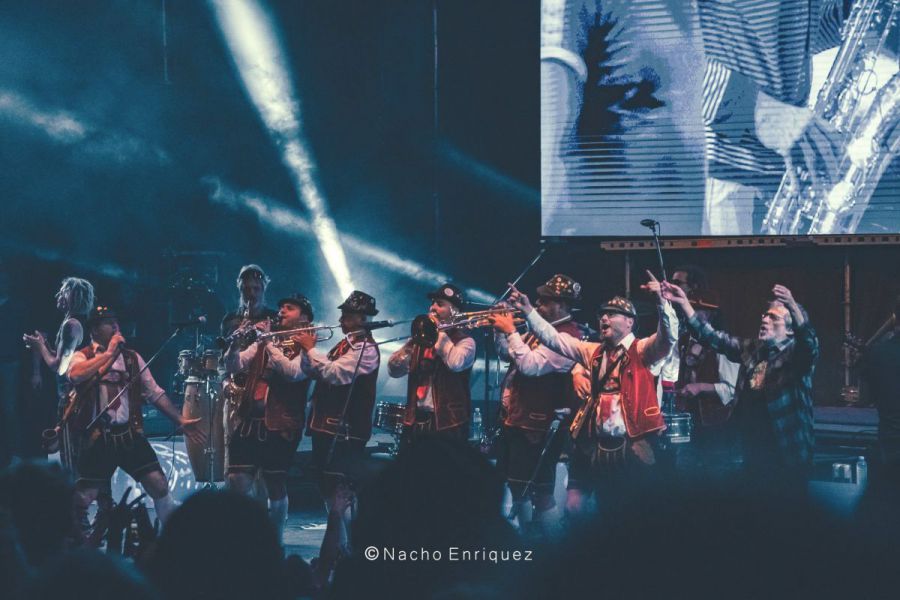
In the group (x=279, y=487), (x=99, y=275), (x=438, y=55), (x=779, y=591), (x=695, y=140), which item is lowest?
(x=279, y=487)

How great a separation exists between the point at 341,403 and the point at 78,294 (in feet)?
7.88

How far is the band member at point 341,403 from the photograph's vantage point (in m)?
6.76

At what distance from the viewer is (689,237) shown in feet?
32.8

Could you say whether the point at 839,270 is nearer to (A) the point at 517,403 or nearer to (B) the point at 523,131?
(B) the point at 523,131

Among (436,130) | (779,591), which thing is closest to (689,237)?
(436,130)

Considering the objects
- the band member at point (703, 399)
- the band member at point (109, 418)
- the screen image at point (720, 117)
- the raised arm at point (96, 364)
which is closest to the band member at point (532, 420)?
the band member at point (703, 399)

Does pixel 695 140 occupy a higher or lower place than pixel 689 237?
higher

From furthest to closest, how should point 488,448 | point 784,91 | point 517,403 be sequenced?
point 784,91 → point 488,448 → point 517,403

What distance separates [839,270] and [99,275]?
A: 7.05 metres

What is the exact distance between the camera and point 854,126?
30.8 ft

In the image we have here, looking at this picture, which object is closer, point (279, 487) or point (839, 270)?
point (279, 487)

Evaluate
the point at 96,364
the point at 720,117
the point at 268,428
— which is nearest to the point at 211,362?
the point at 96,364

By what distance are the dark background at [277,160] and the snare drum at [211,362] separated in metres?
1.83

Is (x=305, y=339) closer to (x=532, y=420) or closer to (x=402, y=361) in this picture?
(x=402, y=361)
